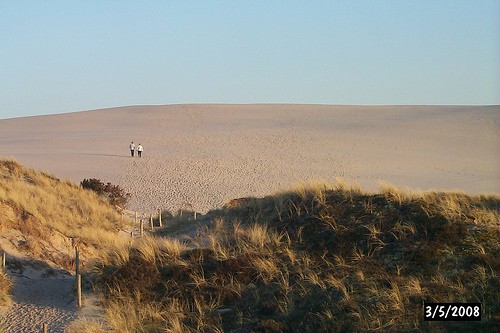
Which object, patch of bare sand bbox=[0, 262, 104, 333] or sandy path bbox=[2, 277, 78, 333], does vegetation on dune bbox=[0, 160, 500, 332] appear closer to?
patch of bare sand bbox=[0, 262, 104, 333]

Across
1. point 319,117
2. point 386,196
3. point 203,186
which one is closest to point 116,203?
point 203,186

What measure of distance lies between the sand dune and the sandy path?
58.4 feet

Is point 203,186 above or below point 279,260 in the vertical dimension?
below

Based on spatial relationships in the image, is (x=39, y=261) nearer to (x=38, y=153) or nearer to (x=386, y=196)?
(x=386, y=196)

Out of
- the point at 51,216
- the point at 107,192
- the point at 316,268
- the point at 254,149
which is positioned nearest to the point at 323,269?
the point at 316,268

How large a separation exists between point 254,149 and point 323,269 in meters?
45.3

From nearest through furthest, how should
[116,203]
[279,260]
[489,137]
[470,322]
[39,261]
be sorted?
[470,322], [279,260], [39,261], [116,203], [489,137]

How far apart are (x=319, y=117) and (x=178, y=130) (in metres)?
19.7

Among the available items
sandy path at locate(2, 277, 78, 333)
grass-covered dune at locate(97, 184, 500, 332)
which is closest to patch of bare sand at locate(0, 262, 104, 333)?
sandy path at locate(2, 277, 78, 333)

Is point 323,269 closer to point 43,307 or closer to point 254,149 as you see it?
point 43,307

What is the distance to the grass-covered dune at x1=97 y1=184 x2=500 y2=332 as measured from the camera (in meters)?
9.55

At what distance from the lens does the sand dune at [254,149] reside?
40.6m

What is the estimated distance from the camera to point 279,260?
37.6 feet

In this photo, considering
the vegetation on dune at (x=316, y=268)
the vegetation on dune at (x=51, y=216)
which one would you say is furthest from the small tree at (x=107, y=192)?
the vegetation on dune at (x=316, y=268)
